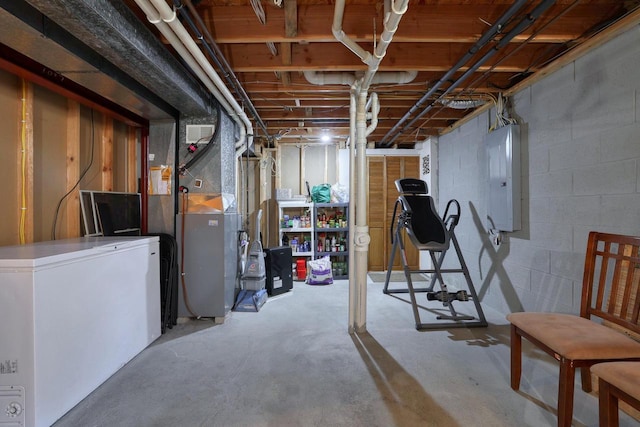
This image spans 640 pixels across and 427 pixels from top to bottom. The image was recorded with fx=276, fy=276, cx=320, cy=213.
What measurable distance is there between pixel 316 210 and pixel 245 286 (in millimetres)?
1825

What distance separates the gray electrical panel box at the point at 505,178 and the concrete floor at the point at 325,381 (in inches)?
43.3

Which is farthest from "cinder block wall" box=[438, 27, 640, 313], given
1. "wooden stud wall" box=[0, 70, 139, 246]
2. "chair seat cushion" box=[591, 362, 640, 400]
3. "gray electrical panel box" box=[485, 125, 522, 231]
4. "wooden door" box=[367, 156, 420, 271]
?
"wooden stud wall" box=[0, 70, 139, 246]

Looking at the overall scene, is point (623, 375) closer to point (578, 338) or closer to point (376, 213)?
point (578, 338)

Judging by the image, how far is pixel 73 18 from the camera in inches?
56.7

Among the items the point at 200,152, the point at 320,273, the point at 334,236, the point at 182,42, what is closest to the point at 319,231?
the point at 334,236

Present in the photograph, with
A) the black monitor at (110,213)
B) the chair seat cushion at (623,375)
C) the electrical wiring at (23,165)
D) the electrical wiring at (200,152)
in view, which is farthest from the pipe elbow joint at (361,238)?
the electrical wiring at (23,165)

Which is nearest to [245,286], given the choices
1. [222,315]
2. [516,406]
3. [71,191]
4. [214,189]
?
[222,315]

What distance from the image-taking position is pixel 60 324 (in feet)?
5.20

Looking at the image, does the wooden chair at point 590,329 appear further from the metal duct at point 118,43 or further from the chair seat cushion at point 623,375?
the metal duct at point 118,43

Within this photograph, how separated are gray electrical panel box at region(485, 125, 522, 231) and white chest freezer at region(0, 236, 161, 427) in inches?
137

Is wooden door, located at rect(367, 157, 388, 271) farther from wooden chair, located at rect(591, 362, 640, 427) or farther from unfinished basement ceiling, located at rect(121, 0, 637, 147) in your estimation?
wooden chair, located at rect(591, 362, 640, 427)

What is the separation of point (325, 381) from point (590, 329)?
1.61m

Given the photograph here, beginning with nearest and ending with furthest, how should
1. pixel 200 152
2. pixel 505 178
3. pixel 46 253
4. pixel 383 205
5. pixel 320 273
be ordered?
pixel 46 253, pixel 505 178, pixel 200 152, pixel 320 273, pixel 383 205

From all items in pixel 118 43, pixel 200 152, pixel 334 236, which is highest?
pixel 118 43
